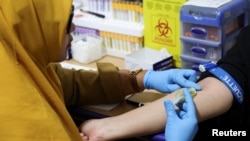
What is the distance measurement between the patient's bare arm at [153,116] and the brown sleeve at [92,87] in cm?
17

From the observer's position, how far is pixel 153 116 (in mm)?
1263

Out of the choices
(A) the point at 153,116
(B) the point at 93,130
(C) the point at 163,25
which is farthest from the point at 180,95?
(C) the point at 163,25

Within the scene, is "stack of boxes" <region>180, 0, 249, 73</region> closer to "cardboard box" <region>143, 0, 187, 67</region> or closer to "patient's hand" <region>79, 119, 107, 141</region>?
"cardboard box" <region>143, 0, 187, 67</region>

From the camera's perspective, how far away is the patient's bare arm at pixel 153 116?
1.24 metres

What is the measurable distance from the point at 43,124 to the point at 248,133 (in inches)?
27.0

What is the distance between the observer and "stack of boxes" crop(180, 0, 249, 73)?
158 cm

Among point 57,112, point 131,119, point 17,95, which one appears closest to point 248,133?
point 131,119

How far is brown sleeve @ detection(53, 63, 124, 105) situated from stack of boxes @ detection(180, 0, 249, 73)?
0.41 meters

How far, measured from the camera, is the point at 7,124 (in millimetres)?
948

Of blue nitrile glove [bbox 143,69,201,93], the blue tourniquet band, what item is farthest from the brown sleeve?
the blue tourniquet band

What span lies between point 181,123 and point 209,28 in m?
0.61

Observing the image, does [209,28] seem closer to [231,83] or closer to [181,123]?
[231,83]

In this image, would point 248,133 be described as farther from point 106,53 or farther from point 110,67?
point 106,53

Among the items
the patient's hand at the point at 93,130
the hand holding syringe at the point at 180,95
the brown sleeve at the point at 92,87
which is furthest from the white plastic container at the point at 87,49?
the hand holding syringe at the point at 180,95
